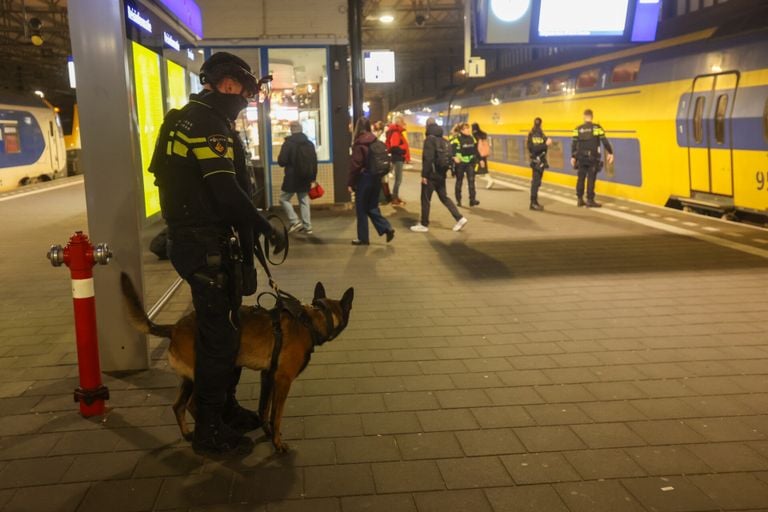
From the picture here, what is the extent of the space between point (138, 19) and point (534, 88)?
15.7 meters

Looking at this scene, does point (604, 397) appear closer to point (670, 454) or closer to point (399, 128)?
point (670, 454)

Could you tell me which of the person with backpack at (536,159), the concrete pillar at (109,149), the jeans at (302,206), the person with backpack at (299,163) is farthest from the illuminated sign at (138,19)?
the person with backpack at (536,159)

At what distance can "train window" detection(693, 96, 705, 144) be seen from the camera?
11961 mm

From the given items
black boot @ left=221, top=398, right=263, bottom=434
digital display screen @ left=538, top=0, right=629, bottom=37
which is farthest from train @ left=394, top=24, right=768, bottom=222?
black boot @ left=221, top=398, right=263, bottom=434

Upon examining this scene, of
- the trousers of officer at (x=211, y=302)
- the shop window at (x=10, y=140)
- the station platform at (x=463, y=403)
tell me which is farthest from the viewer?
the shop window at (x=10, y=140)

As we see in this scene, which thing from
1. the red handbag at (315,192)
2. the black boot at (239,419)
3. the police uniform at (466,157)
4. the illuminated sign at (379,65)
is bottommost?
the black boot at (239,419)

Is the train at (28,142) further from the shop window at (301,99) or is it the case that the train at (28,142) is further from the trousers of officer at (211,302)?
the trousers of officer at (211,302)

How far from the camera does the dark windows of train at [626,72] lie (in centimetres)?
1407

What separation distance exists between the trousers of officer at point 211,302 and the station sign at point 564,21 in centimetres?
846

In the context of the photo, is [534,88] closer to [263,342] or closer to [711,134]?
[711,134]

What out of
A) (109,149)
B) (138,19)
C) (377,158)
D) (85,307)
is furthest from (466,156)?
(85,307)

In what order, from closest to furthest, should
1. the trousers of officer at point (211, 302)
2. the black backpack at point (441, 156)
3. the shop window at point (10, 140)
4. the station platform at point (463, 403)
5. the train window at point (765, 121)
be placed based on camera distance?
the station platform at point (463, 403)
the trousers of officer at point (211, 302)
the train window at point (765, 121)
the black backpack at point (441, 156)
the shop window at point (10, 140)

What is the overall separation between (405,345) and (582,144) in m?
9.12

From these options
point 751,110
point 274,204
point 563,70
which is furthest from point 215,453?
point 563,70
